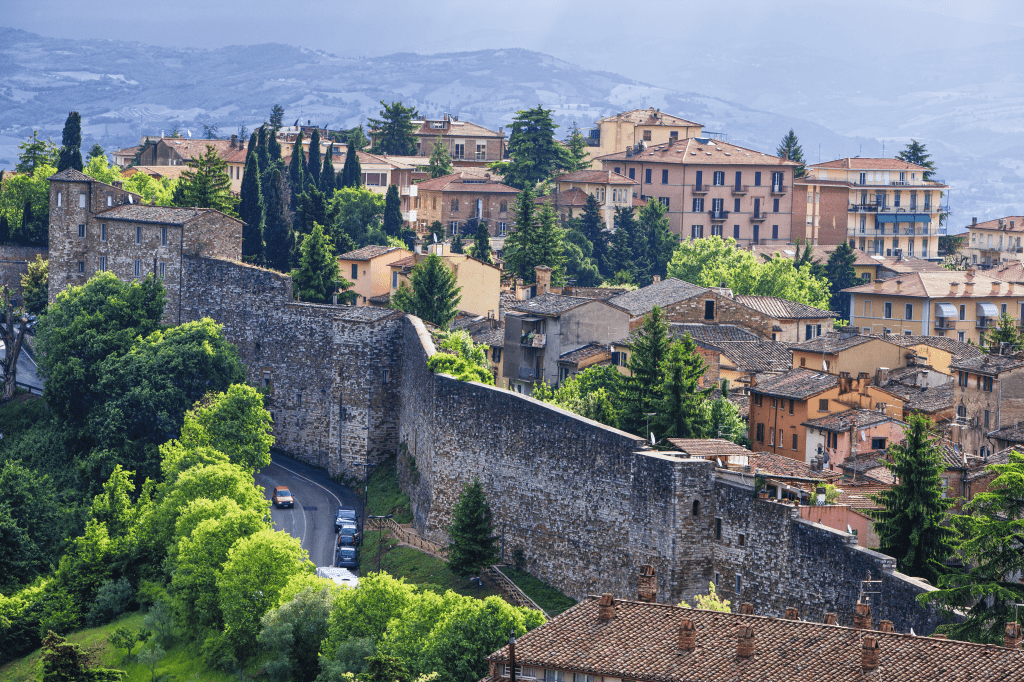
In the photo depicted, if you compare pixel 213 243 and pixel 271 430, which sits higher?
pixel 213 243

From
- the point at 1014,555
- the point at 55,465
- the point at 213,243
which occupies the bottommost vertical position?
the point at 55,465

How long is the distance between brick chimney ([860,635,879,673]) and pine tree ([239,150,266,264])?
218 ft

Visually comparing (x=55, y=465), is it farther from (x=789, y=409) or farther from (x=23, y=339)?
(x=789, y=409)

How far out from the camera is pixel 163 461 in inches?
2928

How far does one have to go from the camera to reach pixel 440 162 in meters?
143

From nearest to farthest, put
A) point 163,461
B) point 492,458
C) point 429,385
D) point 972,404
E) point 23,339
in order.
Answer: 1. point 492,458
2. point 429,385
3. point 972,404
4. point 163,461
5. point 23,339

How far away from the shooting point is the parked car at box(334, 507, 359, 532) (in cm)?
6731

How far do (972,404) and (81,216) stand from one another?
49382mm

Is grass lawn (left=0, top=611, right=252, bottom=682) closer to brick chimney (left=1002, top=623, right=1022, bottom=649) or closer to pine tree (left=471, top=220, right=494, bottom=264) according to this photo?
brick chimney (left=1002, top=623, right=1022, bottom=649)

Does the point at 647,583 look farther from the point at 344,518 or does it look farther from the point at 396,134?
the point at 396,134

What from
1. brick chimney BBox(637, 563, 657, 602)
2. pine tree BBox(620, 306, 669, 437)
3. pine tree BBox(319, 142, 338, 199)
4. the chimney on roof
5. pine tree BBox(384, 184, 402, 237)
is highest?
pine tree BBox(319, 142, 338, 199)

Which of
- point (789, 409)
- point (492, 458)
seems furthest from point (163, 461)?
point (789, 409)

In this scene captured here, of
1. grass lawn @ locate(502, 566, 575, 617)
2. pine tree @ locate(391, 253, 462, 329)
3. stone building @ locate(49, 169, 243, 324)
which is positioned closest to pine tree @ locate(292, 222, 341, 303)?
stone building @ locate(49, 169, 243, 324)

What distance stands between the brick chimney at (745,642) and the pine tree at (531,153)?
103 metres
